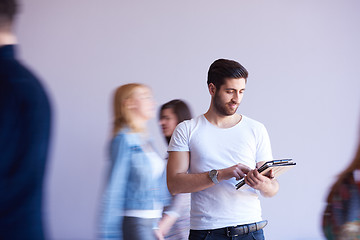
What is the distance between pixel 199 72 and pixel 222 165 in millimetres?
1788

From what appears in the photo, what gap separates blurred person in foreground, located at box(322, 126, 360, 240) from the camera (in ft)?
4.09

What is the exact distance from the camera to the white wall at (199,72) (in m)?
3.58

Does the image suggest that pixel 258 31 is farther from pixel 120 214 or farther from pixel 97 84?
pixel 120 214

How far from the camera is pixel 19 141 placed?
1182 mm

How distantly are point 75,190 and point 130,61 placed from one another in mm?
1189

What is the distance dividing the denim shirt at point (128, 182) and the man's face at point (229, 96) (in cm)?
49

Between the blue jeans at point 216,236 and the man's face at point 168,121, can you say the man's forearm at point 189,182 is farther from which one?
the man's face at point 168,121

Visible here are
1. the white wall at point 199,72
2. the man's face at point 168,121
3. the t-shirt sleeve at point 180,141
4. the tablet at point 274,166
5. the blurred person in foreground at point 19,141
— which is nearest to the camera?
the blurred person in foreground at point 19,141

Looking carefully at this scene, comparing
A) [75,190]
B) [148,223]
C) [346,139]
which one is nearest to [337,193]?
[148,223]

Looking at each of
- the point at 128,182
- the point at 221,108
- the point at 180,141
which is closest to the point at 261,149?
the point at 221,108

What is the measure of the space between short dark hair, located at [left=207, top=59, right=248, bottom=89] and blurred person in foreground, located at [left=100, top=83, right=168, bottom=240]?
0.42 metres

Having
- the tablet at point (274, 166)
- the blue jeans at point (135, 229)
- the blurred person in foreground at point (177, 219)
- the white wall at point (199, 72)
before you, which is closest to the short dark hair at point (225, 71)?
the tablet at point (274, 166)

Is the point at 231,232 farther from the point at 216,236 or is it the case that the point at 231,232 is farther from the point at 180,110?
the point at 180,110

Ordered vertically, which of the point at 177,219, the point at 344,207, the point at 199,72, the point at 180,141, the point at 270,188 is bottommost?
the point at 177,219
